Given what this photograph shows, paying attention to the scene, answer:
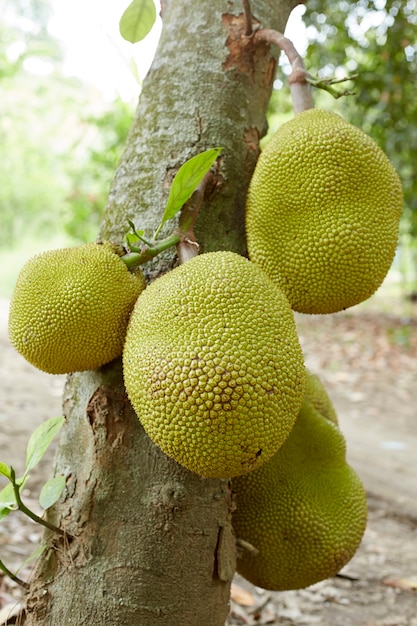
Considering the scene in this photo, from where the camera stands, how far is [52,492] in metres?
0.96

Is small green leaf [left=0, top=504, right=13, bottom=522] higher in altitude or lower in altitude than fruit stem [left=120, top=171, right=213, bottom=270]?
lower

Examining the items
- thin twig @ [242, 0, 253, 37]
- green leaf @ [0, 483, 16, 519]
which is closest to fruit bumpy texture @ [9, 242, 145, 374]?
green leaf @ [0, 483, 16, 519]

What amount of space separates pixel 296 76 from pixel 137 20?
0.42 metres

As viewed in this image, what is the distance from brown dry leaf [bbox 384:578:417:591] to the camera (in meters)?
1.70

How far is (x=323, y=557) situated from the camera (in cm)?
114

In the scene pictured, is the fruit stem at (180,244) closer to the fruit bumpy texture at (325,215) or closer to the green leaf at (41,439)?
the fruit bumpy texture at (325,215)

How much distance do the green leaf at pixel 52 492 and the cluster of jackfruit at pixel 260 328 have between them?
0.60ft

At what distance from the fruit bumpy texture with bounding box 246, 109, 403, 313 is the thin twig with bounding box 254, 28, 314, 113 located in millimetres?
133

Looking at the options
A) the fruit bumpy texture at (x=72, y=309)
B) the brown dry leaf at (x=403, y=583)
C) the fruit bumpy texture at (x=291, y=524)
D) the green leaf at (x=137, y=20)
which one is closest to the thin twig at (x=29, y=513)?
the fruit bumpy texture at (x=72, y=309)

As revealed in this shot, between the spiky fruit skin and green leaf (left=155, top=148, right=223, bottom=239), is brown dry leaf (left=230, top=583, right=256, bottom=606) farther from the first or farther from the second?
green leaf (left=155, top=148, right=223, bottom=239)

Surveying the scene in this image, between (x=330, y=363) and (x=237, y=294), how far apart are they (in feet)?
13.8

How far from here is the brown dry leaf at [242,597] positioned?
164cm

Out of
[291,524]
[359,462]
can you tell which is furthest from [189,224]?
[359,462]

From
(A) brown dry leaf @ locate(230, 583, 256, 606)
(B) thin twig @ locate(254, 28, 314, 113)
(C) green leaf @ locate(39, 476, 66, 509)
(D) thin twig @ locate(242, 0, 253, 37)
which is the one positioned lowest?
(A) brown dry leaf @ locate(230, 583, 256, 606)
